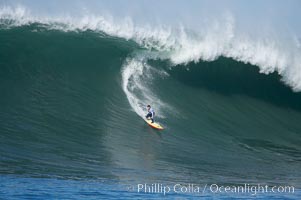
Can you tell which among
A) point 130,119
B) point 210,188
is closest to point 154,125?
point 130,119

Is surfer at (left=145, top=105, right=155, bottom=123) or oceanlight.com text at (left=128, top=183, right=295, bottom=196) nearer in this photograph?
oceanlight.com text at (left=128, top=183, right=295, bottom=196)

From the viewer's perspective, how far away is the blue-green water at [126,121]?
10852 millimetres

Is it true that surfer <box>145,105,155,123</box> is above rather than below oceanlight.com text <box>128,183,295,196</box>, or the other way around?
above

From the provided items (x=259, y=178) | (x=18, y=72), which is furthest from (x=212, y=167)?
(x=18, y=72)

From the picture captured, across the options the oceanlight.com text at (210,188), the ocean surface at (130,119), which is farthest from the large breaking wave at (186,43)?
the oceanlight.com text at (210,188)

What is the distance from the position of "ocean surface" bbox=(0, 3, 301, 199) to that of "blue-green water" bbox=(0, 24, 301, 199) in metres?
0.03

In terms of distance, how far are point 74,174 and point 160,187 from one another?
1491mm

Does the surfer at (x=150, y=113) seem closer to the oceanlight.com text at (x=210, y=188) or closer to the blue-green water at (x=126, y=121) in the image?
the blue-green water at (x=126, y=121)

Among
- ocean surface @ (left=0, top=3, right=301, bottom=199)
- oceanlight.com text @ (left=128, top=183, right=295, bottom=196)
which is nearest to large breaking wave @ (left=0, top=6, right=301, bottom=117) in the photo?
ocean surface @ (left=0, top=3, right=301, bottom=199)

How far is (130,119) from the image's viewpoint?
15.8 metres

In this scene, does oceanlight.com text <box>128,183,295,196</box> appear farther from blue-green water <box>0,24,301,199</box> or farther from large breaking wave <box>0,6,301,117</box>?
large breaking wave <box>0,6,301,117</box>

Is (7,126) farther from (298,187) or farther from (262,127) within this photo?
(262,127)

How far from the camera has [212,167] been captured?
12625 mm

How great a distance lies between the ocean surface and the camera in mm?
10711
